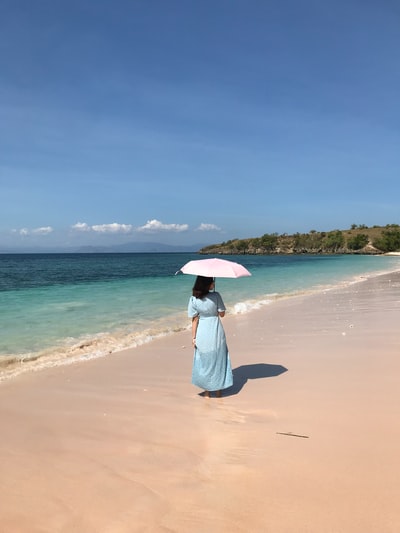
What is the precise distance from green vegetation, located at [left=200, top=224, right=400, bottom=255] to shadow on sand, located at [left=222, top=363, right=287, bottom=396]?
139 m

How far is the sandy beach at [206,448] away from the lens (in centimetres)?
319

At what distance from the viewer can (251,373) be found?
7.38 metres

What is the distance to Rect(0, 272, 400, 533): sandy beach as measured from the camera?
10.5 ft

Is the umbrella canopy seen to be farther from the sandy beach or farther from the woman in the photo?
the sandy beach

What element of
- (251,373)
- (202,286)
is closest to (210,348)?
(202,286)

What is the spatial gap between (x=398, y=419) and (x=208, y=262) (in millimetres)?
3215

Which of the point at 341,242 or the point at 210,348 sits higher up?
the point at 341,242

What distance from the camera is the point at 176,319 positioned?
15133mm

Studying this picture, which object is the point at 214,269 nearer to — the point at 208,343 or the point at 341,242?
the point at 208,343

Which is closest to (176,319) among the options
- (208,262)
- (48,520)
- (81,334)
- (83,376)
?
(81,334)

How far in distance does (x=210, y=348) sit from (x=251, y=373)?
1.65 metres

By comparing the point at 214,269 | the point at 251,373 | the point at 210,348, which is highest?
the point at 214,269

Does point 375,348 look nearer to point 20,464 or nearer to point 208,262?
point 208,262

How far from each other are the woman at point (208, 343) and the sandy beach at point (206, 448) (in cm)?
30
